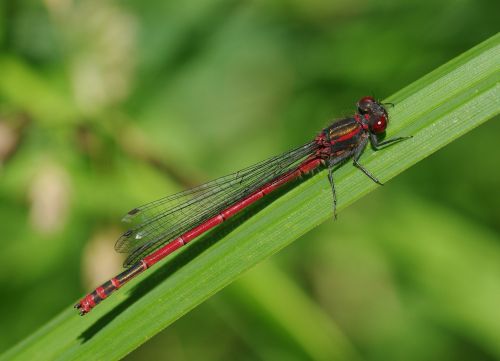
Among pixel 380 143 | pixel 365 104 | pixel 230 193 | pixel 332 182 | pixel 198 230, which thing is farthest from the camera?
pixel 230 193

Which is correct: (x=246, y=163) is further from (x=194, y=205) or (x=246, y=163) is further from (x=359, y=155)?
(x=359, y=155)

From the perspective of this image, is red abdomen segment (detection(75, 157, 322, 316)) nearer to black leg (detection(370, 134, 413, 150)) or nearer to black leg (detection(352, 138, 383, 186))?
black leg (detection(352, 138, 383, 186))

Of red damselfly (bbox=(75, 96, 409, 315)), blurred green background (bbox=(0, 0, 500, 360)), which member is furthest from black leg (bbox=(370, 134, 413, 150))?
blurred green background (bbox=(0, 0, 500, 360))

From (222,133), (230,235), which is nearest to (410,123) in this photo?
(230,235)

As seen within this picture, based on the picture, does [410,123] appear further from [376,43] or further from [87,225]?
[87,225]

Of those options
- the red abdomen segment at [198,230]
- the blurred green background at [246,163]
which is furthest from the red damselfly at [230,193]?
the blurred green background at [246,163]

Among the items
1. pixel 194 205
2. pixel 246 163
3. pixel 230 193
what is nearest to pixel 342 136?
pixel 230 193

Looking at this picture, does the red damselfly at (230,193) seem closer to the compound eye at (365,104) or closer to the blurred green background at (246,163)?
the compound eye at (365,104)
